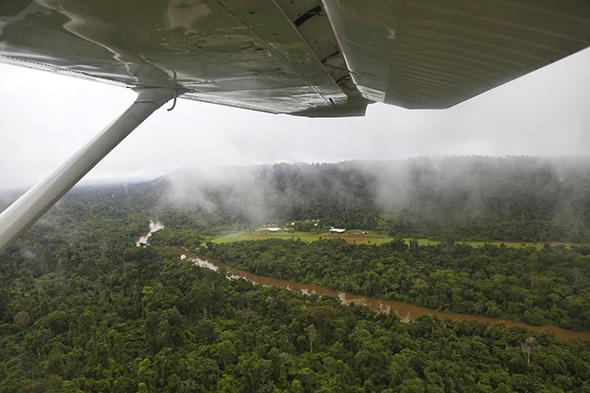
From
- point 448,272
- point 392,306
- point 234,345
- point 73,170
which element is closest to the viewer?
point 73,170

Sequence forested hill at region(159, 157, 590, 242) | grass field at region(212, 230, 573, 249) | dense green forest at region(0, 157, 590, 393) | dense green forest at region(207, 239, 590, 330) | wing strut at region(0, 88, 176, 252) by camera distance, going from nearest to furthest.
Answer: wing strut at region(0, 88, 176, 252)
dense green forest at region(0, 157, 590, 393)
dense green forest at region(207, 239, 590, 330)
grass field at region(212, 230, 573, 249)
forested hill at region(159, 157, 590, 242)

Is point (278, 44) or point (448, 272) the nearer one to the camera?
point (278, 44)

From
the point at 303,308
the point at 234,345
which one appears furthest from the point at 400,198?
the point at 234,345

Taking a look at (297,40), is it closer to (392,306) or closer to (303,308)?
(303,308)

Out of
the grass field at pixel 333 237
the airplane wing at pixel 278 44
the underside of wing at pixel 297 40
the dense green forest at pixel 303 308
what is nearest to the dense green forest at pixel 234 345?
the dense green forest at pixel 303 308

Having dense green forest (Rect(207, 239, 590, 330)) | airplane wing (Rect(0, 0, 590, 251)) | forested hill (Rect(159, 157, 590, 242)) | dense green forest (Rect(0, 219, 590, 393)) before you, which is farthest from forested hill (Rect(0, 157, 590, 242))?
airplane wing (Rect(0, 0, 590, 251))

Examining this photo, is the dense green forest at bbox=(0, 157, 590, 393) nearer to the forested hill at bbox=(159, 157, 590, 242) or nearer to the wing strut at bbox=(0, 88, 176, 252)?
the forested hill at bbox=(159, 157, 590, 242)
